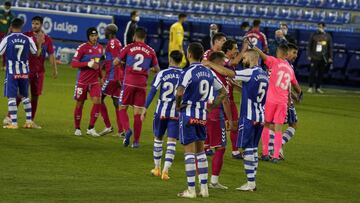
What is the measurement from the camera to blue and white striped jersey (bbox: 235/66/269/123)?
47.8ft

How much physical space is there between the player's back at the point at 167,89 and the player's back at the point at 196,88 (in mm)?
1838

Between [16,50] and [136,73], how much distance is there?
10.2ft

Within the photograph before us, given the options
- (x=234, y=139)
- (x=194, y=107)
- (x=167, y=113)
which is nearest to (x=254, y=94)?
(x=194, y=107)

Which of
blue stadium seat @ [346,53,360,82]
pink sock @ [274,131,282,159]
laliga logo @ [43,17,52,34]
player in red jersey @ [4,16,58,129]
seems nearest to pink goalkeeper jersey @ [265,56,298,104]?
pink sock @ [274,131,282,159]

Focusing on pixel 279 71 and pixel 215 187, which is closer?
pixel 215 187

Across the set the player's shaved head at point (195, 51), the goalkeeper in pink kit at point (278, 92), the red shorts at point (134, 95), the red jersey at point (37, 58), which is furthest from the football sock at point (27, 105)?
the player's shaved head at point (195, 51)

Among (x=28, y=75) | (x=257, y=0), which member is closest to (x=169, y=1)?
(x=257, y=0)

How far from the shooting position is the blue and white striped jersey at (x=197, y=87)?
13375mm

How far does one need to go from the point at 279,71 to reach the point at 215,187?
11.3ft

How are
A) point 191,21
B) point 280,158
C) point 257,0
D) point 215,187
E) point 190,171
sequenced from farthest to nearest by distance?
point 257,0 → point 191,21 → point 280,158 → point 215,187 → point 190,171

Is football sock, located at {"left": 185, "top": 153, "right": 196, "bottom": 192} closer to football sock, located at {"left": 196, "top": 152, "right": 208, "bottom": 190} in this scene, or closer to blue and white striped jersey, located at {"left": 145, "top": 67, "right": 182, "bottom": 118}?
football sock, located at {"left": 196, "top": 152, "right": 208, "bottom": 190}

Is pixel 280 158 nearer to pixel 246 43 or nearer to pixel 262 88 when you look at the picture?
pixel 246 43

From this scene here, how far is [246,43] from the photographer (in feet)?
55.4

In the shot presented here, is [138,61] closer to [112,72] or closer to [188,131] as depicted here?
[112,72]
